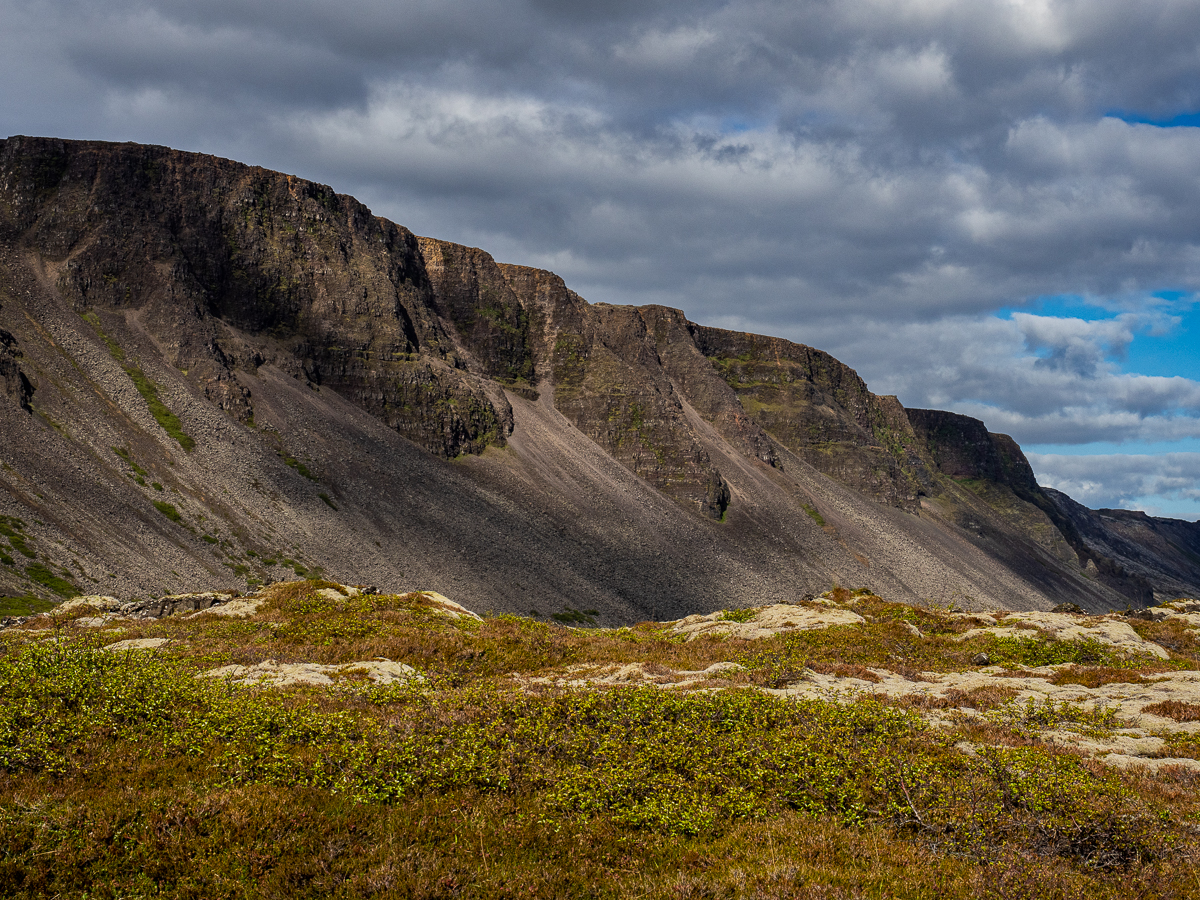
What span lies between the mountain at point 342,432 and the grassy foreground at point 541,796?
55814 mm

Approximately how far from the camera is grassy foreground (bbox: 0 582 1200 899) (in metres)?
9.84

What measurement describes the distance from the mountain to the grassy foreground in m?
55.8

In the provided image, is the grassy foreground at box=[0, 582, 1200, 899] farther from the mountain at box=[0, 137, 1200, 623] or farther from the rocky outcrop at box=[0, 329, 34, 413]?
the rocky outcrop at box=[0, 329, 34, 413]

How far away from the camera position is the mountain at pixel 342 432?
8425 cm

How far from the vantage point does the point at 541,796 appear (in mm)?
12219

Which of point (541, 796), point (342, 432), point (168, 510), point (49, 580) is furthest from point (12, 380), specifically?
point (541, 796)

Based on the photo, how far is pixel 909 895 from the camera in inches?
376

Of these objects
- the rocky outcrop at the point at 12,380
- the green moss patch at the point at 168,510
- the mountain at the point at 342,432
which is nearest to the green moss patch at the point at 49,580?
the mountain at the point at 342,432

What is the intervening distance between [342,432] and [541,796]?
4306 inches

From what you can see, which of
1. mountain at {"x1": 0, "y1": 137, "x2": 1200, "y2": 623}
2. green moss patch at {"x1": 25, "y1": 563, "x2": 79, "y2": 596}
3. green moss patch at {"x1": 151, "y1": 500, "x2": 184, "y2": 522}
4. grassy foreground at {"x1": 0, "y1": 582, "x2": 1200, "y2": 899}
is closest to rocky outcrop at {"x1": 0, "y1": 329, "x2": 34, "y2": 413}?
mountain at {"x1": 0, "y1": 137, "x2": 1200, "y2": 623}

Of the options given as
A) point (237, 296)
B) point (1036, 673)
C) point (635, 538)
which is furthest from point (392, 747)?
point (237, 296)

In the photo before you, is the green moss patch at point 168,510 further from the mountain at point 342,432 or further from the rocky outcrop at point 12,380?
the rocky outcrop at point 12,380

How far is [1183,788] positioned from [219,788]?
15.3 metres

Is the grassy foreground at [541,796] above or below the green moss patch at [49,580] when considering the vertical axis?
above
